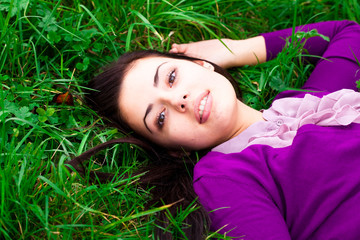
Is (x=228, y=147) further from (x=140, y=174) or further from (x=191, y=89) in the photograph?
(x=140, y=174)

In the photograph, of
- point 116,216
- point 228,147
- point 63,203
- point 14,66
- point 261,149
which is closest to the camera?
point 63,203

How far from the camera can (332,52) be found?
3.19 metres

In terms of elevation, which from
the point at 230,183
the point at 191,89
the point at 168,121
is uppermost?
the point at 191,89

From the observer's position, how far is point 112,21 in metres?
3.14

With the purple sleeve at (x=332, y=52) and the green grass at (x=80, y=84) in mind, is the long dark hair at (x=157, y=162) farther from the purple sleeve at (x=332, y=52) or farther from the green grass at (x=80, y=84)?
the purple sleeve at (x=332, y=52)

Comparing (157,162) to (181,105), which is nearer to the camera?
(181,105)

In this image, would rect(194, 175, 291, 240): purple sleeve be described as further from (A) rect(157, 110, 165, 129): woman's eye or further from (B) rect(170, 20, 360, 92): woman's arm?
(B) rect(170, 20, 360, 92): woman's arm

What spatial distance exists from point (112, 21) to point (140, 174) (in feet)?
4.41

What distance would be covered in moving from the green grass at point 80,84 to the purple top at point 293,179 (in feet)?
0.96

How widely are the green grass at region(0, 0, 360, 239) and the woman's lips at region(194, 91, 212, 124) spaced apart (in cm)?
53

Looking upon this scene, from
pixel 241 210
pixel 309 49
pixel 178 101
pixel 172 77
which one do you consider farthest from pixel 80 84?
pixel 309 49

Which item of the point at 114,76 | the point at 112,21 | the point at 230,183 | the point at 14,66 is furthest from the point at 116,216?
the point at 112,21

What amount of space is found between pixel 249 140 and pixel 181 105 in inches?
18.8

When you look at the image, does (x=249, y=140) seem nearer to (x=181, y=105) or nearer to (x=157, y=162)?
(x=181, y=105)
